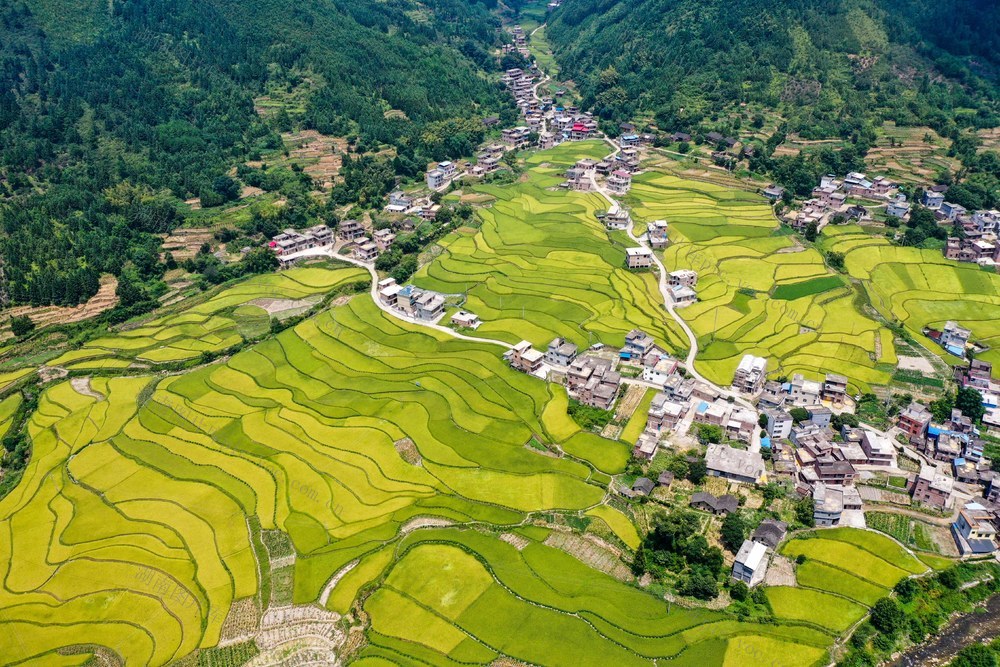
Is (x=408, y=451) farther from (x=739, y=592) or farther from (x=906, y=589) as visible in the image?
(x=906, y=589)

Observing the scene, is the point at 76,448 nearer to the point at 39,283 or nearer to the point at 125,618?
the point at 125,618

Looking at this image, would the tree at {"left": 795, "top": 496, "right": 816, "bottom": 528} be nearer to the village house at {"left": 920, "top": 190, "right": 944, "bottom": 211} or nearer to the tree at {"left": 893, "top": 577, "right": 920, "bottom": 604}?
the tree at {"left": 893, "top": 577, "right": 920, "bottom": 604}

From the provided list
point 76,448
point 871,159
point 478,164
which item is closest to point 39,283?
point 76,448

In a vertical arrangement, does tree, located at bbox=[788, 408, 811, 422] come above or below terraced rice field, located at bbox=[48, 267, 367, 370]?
above

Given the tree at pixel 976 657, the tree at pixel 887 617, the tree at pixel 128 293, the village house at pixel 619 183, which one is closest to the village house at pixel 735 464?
the tree at pixel 887 617

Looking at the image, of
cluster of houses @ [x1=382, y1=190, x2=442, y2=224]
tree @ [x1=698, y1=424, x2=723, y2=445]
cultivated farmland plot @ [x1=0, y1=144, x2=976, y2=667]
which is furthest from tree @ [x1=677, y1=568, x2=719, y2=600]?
cluster of houses @ [x1=382, y1=190, x2=442, y2=224]

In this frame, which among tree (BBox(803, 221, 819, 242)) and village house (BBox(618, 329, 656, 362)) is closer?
village house (BBox(618, 329, 656, 362))
